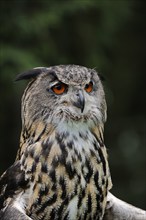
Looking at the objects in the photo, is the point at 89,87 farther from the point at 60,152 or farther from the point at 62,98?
the point at 60,152

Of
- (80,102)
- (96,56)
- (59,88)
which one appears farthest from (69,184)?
(96,56)

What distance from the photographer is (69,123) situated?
5137mm

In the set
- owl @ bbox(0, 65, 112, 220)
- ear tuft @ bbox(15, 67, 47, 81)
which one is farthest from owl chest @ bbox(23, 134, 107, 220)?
ear tuft @ bbox(15, 67, 47, 81)

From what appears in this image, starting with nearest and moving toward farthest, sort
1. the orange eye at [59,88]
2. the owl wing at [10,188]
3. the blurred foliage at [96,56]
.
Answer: the owl wing at [10,188] < the orange eye at [59,88] < the blurred foliage at [96,56]

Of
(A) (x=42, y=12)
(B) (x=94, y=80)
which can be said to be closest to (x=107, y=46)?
(A) (x=42, y=12)

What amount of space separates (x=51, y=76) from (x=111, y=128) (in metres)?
5.03

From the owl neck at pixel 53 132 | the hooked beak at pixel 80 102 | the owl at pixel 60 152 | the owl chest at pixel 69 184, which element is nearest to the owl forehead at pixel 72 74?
the owl at pixel 60 152

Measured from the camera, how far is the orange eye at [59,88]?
516cm

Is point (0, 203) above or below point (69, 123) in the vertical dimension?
below

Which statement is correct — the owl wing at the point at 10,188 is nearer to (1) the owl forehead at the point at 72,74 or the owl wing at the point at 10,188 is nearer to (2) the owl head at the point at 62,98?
(2) the owl head at the point at 62,98

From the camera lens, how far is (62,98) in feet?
16.8

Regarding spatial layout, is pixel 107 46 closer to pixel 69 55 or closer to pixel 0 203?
pixel 69 55

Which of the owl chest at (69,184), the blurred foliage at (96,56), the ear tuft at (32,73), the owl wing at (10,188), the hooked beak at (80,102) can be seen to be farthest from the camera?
the blurred foliage at (96,56)

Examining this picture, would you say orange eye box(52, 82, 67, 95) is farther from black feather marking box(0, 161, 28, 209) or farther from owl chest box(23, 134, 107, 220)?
black feather marking box(0, 161, 28, 209)
